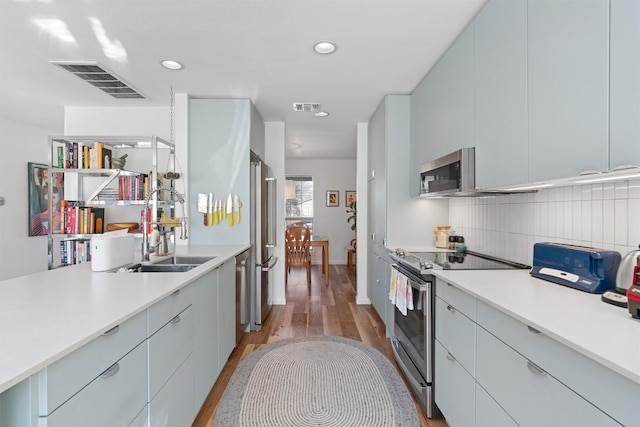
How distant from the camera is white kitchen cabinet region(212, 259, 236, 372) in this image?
→ 226cm

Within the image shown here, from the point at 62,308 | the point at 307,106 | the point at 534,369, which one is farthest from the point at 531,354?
the point at 307,106

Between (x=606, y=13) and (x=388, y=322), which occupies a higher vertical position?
(x=606, y=13)

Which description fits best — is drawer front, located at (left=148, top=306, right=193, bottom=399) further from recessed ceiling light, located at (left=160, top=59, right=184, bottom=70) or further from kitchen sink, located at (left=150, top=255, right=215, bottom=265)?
recessed ceiling light, located at (left=160, top=59, right=184, bottom=70)

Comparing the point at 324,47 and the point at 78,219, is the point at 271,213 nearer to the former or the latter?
the point at 78,219

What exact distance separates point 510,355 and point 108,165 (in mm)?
3448

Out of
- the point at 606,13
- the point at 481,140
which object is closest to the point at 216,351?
the point at 481,140

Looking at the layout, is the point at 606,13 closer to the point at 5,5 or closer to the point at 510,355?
the point at 510,355

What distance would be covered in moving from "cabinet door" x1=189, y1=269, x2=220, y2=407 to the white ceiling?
5.32 feet

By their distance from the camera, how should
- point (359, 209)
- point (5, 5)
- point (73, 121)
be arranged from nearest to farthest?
point (5, 5) → point (73, 121) → point (359, 209)

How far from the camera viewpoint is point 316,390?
2170 millimetres

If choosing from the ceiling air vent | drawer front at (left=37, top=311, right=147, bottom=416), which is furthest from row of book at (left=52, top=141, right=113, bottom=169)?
drawer front at (left=37, top=311, right=147, bottom=416)

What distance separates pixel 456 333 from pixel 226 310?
5.42 ft

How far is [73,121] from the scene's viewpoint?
3.50 meters

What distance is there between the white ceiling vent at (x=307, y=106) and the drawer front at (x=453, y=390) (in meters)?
2.64
